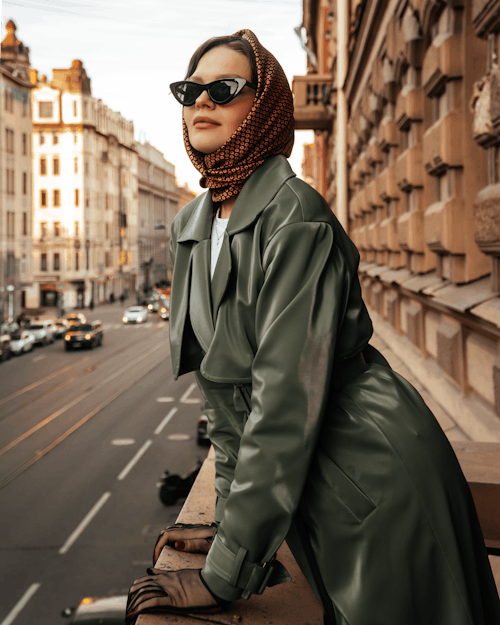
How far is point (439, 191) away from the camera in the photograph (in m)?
5.23

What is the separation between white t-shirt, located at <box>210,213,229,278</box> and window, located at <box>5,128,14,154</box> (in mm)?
43309

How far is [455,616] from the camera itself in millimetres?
1580

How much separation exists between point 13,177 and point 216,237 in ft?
145

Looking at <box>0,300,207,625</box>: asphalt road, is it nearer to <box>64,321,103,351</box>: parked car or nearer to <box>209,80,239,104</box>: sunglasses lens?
<box>64,321,103,351</box>: parked car

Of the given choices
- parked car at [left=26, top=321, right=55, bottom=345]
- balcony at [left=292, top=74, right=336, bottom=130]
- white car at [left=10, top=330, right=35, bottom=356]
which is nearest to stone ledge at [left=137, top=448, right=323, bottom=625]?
balcony at [left=292, top=74, right=336, bottom=130]

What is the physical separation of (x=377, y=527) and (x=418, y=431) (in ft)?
0.89

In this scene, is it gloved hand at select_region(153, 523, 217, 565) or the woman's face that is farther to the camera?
gloved hand at select_region(153, 523, 217, 565)

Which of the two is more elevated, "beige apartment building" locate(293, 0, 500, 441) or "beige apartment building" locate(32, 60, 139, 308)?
"beige apartment building" locate(32, 60, 139, 308)

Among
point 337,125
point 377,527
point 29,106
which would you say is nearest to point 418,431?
point 377,527

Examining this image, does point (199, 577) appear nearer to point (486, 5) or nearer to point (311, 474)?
point (311, 474)

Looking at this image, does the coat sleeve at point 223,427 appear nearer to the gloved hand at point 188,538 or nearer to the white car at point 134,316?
the gloved hand at point 188,538

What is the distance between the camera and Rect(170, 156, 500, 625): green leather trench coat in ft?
→ 5.22

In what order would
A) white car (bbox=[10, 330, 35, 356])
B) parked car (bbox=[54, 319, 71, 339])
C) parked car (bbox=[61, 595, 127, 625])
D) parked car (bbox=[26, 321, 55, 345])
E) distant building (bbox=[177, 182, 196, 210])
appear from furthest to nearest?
distant building (bbox=[177, 182, 196, 210]) → parked car (bbox=[54, 319, 71, 339]) → parked car (bbox=[26, 321, 55, 345]) → white car (bbox=[10, 330, 35, 356]) → parked car (bbox=[61, 595, 127, 625])

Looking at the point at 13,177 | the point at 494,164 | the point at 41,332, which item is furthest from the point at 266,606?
the point at 13,177
